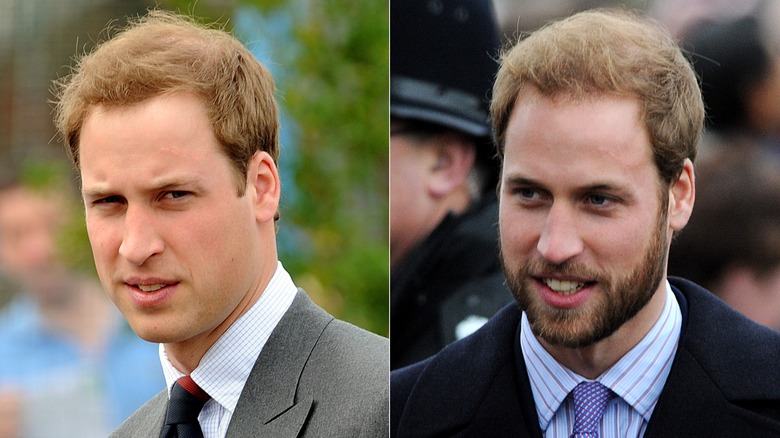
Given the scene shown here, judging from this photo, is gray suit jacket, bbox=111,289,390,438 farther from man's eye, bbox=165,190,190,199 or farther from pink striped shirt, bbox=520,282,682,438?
pink striped shirt, bbox=520,282,682,438

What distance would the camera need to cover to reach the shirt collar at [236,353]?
9.39ft

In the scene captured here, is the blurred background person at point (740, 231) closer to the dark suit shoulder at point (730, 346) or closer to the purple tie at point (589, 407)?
the dark suit shoulder at point (730, 346)

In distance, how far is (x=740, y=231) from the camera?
2.37m

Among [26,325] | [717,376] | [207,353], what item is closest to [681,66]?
[717,376]

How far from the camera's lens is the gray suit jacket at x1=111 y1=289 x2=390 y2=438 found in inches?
108

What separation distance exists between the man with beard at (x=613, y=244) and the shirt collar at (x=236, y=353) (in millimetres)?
654

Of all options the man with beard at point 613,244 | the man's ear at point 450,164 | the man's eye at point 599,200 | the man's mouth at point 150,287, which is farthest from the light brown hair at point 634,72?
the man's mouth at point 150,287

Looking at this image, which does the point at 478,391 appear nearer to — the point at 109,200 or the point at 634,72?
the point at 634,72

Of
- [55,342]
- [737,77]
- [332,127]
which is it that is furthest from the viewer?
[332,127]

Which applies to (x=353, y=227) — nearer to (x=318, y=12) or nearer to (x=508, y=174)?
(x=318, y=12)

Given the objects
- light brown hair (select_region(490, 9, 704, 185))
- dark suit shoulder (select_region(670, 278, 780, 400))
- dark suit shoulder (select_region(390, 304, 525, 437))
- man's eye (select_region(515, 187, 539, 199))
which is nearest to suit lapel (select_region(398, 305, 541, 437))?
dark suit shoulder (select_region(390, 304, 525, 437))

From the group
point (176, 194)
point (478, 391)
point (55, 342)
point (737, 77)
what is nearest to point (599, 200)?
point (737, 77)

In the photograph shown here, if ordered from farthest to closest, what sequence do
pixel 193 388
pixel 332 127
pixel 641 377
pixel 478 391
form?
pixel 332 127
pixel 193 388
pixel 478 391
pixel 641 377

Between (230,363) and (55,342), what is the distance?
13.7 ft
